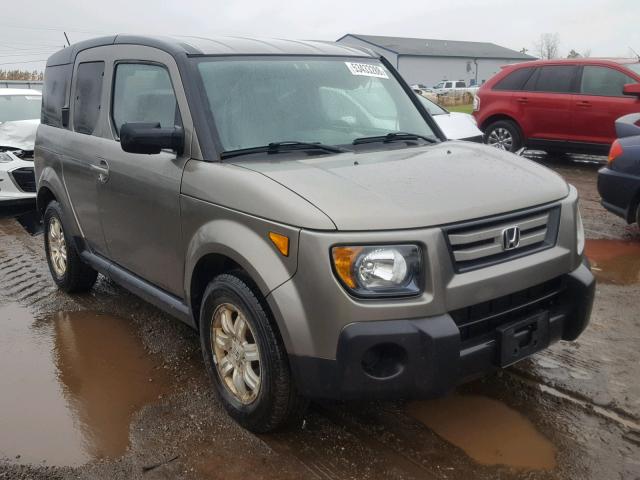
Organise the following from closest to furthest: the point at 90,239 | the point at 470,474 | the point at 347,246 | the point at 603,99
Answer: the point at 347,246
the point at 470,474
the point at 90,239
the point at 603,99

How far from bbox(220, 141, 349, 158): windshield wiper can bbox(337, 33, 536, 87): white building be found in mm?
65587

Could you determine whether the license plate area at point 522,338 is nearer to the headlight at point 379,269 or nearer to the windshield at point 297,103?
the headlight at point 379,269

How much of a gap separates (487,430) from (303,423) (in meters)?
0.93

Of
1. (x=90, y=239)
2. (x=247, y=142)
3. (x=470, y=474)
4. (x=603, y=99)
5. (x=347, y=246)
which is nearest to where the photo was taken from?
(x=347, y=246)

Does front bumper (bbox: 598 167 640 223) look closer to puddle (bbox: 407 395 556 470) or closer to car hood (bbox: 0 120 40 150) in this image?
puddle (bbox: 407 395 556 470)

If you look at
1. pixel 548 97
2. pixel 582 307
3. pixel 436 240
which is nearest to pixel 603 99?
pixel 548 97

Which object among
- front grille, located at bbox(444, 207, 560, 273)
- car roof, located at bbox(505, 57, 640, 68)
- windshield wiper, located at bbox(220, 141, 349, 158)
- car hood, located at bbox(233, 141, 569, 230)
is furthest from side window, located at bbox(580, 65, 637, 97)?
windshield wiper, located at bbox(220, 141, 349, 158)

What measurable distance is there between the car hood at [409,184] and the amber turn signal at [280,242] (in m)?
0.20

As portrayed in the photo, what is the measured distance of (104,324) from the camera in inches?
186

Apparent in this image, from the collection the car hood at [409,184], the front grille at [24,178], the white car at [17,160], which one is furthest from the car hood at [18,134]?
the car hood at [409,184]

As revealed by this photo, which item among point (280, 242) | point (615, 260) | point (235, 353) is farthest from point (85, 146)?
point (615, 260)

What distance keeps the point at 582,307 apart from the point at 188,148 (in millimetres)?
2173

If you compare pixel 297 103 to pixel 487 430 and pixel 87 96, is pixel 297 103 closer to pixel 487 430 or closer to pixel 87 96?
pixel 87 96

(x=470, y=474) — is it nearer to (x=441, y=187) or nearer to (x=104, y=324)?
(x=441, y=187)
